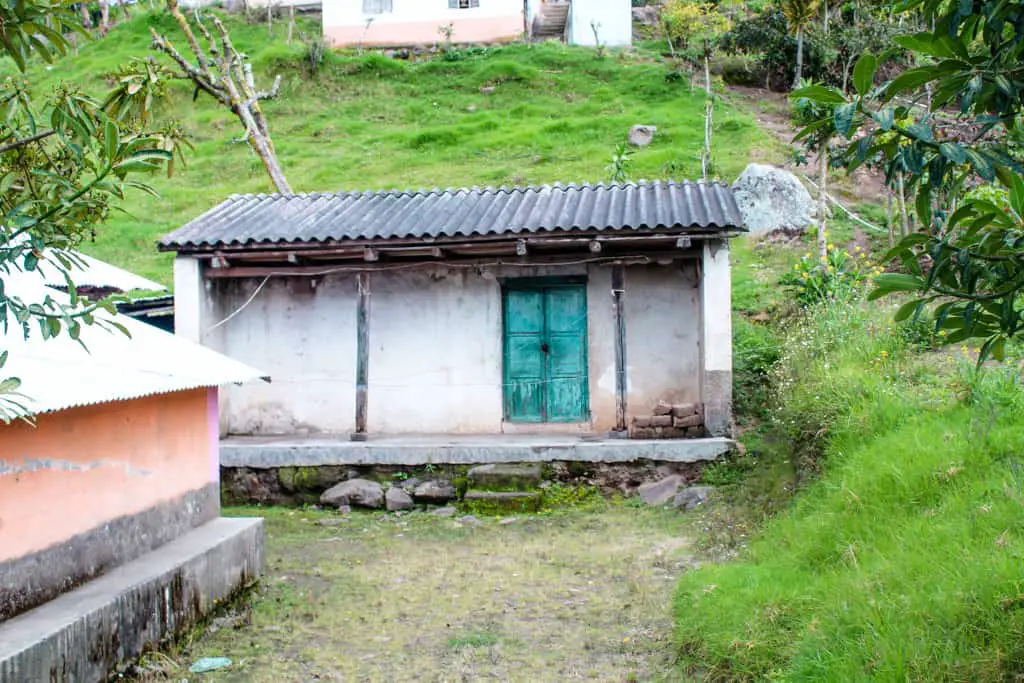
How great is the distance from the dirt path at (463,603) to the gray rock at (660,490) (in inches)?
13.6

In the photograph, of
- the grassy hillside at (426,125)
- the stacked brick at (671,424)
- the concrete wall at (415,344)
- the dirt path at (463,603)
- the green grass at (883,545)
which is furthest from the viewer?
the grassy hillside at (426,125)

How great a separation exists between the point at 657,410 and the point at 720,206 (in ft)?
8.08

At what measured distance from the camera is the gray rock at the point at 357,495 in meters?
9.24

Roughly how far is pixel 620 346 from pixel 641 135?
11917 millimetres

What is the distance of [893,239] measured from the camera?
13289 mm

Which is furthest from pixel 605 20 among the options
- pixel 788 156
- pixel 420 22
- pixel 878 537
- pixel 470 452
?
pixel 878 537

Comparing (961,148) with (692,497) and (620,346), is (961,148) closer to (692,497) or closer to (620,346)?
(692,497)

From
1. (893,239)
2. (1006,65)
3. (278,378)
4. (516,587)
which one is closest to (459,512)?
(516,587)

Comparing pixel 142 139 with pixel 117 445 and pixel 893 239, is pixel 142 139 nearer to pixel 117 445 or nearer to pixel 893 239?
pixel 117 445

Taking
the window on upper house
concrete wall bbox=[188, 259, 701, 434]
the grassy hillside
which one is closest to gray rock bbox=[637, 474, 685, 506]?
concrete wall bbox=[188, 259, 701, 434]

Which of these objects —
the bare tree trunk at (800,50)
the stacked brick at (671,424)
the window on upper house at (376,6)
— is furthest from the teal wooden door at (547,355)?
the window on upper house at (376,6)

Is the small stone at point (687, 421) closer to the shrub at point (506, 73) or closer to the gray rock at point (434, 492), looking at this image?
the gray rock at point (434, 492)

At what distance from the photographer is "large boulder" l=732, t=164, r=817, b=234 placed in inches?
598

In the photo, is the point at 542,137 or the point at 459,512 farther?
the point at 542,137
